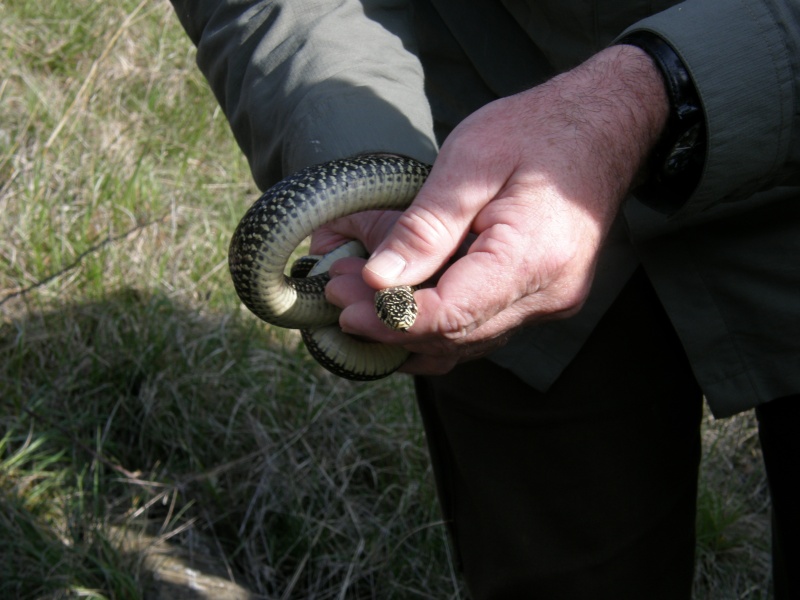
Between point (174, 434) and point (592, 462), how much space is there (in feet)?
7.30

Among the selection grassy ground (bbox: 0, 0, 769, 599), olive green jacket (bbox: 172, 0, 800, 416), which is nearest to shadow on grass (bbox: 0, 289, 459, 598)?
grassy ground (bbox: 0, 0, 769, 599)

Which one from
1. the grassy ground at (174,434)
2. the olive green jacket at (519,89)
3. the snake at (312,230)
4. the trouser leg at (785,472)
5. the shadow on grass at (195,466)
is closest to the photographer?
the olive green jacket at (519,89)

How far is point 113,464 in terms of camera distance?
4.20 m

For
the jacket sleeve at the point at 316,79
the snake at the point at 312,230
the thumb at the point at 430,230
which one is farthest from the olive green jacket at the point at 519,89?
the thumb at the point at 430,230

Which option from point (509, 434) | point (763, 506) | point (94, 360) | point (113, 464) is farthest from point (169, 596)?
point (763, 506)

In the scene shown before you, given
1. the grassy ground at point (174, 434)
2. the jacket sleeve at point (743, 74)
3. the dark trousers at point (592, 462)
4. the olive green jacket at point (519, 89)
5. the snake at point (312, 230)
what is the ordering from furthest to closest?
the grassy ground at point (174, 434), the dark trousers at point (592, 462), the snake at point (312, 230), the olive green jacket at point (519, 89), the jacket sleeve at point (743, 74)

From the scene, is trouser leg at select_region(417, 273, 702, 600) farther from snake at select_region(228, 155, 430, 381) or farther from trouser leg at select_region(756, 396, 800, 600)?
snake at select_region(228, 155, 430, 381)

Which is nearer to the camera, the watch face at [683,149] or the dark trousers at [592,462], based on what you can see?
the watch face at [683,149]

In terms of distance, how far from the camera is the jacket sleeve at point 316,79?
2.56m

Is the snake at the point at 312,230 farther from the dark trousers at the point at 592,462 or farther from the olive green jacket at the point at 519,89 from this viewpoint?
the dark trousers at the point at 592,462

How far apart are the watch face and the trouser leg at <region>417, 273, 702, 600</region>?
0.70 meters

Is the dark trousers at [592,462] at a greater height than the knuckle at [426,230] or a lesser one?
lesser

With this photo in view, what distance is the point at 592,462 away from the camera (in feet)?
9.74

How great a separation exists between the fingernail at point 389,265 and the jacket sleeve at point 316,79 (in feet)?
1.77
